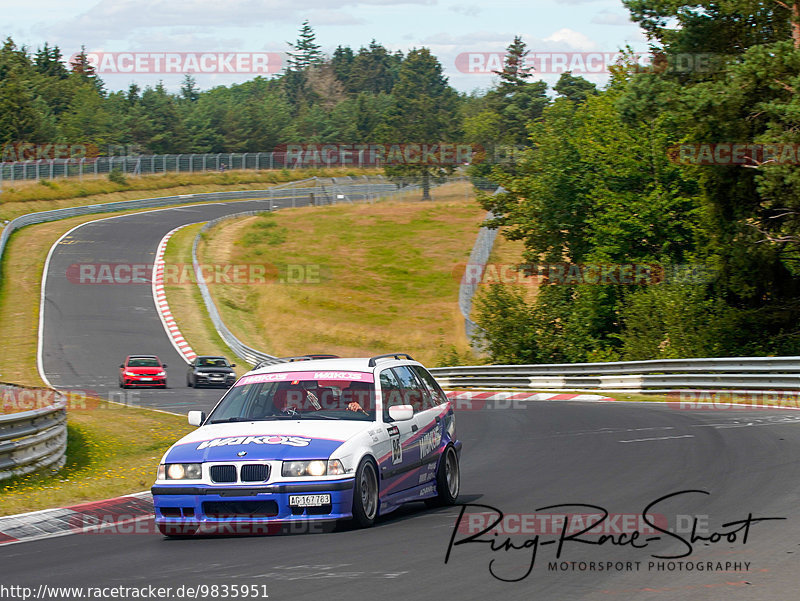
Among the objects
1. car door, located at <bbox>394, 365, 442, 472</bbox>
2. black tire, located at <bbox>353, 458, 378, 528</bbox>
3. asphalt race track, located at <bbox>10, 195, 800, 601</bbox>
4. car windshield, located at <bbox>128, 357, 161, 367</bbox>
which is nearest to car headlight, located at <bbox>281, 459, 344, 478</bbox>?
black tire, located at <bbox>353, 458, 378, 528</bbox>

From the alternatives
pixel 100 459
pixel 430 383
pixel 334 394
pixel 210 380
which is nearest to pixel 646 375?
pixel 210 380

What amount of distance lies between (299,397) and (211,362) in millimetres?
26075

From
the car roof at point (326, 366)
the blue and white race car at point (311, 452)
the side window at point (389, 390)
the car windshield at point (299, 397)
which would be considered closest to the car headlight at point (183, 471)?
the blue and white race car at point (311, 452)

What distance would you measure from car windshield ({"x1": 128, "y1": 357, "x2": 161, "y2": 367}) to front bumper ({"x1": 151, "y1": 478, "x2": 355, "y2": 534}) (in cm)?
2628

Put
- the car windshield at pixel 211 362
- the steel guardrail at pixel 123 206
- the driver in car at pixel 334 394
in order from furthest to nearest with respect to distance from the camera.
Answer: the steel guardrail at pixel 123 206
the car windshield at pixel 211 362
the driver in car at pixel 334 394

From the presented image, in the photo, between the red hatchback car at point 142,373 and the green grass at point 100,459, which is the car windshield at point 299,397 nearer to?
the green grass at point 100,459

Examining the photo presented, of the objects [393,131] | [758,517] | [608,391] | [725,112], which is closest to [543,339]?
[608,391]

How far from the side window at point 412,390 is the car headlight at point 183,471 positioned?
8.16ft

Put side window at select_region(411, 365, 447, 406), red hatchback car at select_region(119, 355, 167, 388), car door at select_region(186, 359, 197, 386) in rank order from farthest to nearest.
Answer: car door at select_region(186, 359, 197, 386) → red hatchback car at select_region(119, 355, 167, 388) → side window at select_region(411, 365, 447, 406)

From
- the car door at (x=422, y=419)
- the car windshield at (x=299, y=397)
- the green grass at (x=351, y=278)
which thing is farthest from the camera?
the green grass at (x=351, y=278)

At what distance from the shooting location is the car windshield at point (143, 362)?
34031 mm

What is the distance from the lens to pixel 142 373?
3372cm

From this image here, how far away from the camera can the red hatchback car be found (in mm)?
33469

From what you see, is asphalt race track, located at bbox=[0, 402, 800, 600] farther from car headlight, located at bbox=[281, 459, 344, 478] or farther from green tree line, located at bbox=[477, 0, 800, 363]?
green tree line, located at bbox=[477, 0, 800, 363]
